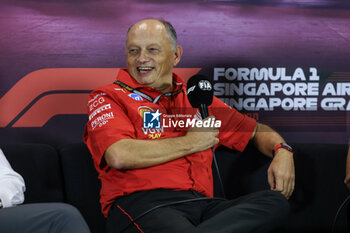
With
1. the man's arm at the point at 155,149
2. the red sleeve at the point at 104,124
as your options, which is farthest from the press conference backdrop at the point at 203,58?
Result: the man's arm at the point at 155,149

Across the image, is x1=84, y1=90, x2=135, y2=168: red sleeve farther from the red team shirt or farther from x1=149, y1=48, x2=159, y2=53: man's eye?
x1=149, y1=48, x2=159, y2=53: man's eye

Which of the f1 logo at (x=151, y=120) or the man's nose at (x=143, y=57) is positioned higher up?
the man's nose at (x=143, y=57)

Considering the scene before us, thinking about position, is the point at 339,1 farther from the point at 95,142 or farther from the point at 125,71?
the point at 95,142

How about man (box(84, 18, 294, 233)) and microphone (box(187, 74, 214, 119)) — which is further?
microphone (box(187, 74, 214, 119))

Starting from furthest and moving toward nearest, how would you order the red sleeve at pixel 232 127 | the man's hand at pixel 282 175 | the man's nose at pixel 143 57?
1. the red sleeve at pixel 232 127
2. the man's nose at pixel 143 57
3. the man's hand at pixel 282 175

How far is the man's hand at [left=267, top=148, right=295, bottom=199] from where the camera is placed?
6.62ft

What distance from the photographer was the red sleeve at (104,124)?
6.24 feet

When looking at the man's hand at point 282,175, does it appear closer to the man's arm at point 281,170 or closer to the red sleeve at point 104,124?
the man's arm at point 281,170

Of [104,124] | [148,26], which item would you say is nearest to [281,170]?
[104,124]

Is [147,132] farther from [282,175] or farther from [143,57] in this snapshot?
[282,175]

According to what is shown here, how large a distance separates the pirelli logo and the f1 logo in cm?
56

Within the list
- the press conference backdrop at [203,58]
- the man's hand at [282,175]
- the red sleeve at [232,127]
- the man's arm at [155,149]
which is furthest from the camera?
the press conference backdrop at [203,58]

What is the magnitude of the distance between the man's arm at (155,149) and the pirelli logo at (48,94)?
0.76m

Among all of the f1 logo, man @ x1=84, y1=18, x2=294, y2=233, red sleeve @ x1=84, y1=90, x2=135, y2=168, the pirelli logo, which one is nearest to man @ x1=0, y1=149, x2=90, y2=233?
man @ x1=84, y1=18, x2=294, y2=233
